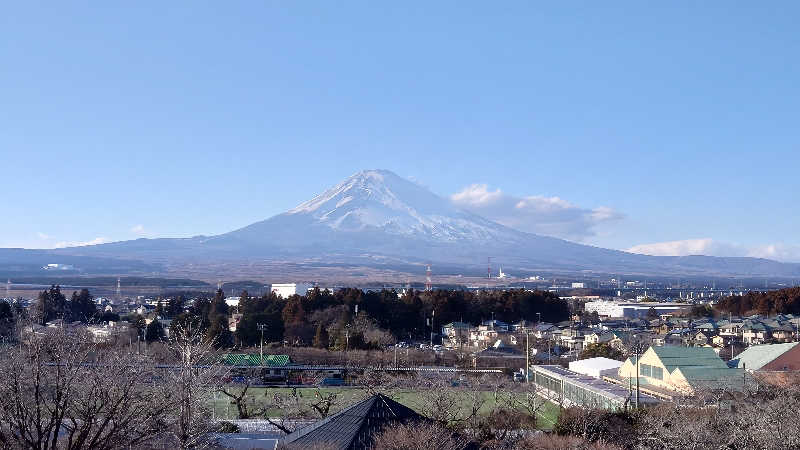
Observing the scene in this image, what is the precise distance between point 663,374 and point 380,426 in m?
9.57

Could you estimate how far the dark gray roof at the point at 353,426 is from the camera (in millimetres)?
10367

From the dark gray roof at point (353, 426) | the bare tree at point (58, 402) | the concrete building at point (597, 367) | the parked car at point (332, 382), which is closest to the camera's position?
the bare tree at point (58, 402)

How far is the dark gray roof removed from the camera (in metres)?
10.4

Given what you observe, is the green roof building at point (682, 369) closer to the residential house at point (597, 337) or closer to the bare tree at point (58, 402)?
the residential house at point (597, 337)

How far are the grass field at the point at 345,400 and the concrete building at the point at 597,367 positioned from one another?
71.8 inches

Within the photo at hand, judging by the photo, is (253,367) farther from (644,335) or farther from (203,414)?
(644,335)

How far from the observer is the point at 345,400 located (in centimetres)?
1866

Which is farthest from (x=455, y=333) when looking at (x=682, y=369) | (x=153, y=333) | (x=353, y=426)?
(x=353, y=426)

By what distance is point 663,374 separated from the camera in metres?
18.2

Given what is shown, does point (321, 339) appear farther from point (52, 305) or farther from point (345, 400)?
point (52, 305)

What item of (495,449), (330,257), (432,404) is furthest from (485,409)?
(330,257)

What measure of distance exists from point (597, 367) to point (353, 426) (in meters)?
11.5

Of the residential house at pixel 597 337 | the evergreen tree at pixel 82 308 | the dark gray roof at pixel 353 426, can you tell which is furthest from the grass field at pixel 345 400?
the evergreen tree at pixel 82 308

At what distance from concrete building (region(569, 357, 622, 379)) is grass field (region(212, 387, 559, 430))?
1824mm
